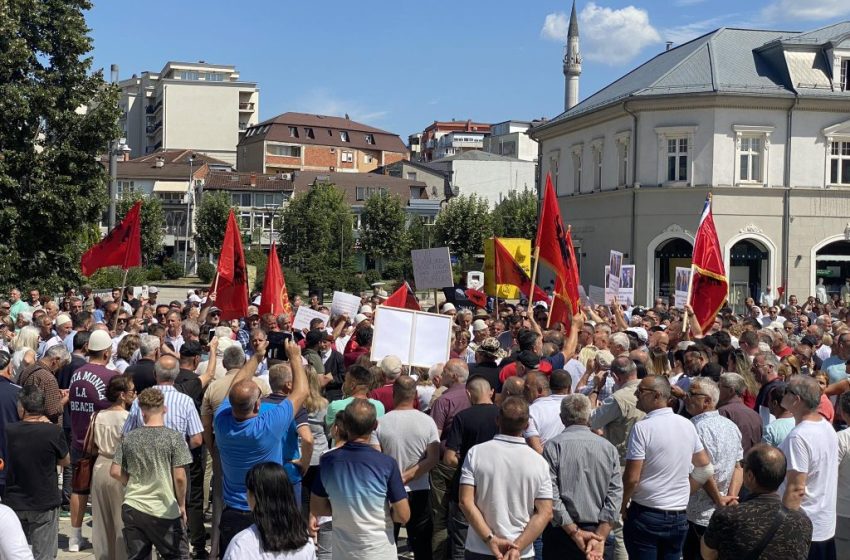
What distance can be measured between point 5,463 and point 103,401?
1339 mm

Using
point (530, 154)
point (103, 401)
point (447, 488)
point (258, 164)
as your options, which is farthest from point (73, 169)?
point (530, 154)

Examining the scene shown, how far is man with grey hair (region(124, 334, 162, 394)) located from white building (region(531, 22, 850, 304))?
32.3m

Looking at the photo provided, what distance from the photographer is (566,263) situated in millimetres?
15242

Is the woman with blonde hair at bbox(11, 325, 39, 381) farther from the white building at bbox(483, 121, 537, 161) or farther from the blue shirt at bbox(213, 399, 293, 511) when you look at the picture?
the white building at bbox(483, 121, 537, 161)

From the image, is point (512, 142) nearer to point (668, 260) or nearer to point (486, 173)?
point (486, 173)

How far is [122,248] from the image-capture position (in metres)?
17.5

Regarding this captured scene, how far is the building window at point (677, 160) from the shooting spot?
3978 cm

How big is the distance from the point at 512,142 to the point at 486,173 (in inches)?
680

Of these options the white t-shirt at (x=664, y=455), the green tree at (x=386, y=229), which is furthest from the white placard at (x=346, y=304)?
the green tree at (x=386, y=229)

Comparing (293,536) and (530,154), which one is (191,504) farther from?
(530,154)

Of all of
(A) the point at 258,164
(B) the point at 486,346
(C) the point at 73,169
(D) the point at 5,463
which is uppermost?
(A) the point at 258,164

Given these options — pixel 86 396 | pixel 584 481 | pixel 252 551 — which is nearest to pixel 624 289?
pixel 86 396

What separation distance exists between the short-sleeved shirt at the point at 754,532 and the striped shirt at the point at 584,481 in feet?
4.41

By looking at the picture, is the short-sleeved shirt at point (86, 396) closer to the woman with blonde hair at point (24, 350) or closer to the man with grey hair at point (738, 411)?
the woman with blonde hair at point (24, 350)
